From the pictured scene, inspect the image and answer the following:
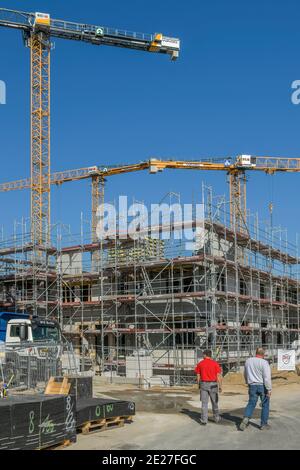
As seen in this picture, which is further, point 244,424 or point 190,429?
point 190,429

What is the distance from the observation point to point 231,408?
53.9ft

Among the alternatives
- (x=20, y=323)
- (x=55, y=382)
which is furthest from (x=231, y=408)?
(x=20, y=323)

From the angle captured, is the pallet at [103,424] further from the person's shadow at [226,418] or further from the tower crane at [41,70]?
the tower crane at [41,70]

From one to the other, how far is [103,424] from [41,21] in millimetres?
47389

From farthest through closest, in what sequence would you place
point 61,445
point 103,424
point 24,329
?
1. point 24,329
2. point 103,424
3. point 61,445

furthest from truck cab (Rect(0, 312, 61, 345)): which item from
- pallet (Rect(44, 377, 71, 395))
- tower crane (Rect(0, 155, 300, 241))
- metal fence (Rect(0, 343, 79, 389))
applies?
tower crane (Rect(0, 155, 300, 241))

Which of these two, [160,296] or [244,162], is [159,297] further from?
[244,162]

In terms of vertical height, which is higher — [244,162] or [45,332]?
[244,162]

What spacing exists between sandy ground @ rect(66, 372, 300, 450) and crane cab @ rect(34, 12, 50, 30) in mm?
41414

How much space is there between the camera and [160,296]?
27281 millimetres

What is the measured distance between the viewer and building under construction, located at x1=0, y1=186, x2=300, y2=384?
26906 mm

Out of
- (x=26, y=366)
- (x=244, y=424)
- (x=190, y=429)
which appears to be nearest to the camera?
(x=244, y=424)

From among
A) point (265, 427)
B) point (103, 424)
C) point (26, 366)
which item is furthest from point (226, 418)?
point (26, 366)

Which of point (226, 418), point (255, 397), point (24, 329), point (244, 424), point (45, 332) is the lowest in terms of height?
point (226, 418)
